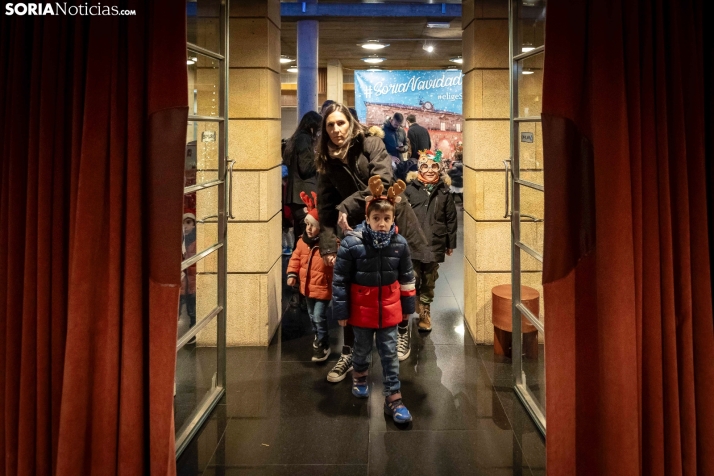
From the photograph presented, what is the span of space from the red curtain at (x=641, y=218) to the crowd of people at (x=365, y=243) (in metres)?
1.23

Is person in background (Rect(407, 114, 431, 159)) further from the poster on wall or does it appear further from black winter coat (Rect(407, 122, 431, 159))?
the poster on wall

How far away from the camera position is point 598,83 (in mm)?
1898

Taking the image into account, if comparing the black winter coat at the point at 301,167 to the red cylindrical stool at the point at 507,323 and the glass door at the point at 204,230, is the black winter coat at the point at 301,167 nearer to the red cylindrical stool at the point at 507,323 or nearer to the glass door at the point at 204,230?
the glass door at the point at 204,230

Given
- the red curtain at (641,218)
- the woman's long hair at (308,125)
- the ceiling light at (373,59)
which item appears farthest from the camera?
the ceiling light at (373,59)

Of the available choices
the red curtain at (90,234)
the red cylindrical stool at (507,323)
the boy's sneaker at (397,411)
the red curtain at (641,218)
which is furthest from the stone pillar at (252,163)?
the red curtain at (641,218)

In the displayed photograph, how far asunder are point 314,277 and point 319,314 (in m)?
0.24

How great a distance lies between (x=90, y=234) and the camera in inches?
78.2

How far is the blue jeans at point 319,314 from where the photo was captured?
12.9 ft

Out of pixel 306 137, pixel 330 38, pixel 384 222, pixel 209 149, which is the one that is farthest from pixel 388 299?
pixel 330 38

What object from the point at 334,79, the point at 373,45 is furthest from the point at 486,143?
the point at 334,79

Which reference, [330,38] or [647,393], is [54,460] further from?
[330,38]

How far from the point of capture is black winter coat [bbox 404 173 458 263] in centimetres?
451

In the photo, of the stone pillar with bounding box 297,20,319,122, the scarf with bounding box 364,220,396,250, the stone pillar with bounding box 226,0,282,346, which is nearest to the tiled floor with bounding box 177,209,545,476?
the stone pillar with bounding box 226,0,282,346

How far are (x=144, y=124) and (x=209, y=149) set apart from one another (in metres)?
1.21
